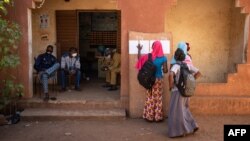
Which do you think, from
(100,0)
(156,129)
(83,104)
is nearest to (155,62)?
(156,129)

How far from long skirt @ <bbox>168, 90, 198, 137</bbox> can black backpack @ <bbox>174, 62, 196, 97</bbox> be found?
15 centimetres

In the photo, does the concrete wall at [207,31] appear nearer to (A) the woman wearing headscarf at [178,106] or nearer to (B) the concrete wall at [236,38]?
(B) the concrete wall at [236,38]

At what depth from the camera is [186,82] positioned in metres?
6.14

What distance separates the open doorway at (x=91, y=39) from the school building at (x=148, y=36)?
0.10ft

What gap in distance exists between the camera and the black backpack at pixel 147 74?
23.2 ft

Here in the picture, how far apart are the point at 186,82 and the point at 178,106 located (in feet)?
1.64

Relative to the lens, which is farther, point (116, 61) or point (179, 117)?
point (116, 61)

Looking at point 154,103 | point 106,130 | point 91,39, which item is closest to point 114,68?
point 154,103

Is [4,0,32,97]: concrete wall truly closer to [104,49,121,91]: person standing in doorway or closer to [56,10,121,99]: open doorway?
[56,10,121,99]: open doorway

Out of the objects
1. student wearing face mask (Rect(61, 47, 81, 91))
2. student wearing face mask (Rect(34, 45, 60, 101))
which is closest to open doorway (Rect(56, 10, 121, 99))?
student wearing face mask (Rect(61, 47, 81, 91))

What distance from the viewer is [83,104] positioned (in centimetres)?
808

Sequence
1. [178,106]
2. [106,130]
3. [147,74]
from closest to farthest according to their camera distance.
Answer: [178,106]
[106,130]
[147,74]

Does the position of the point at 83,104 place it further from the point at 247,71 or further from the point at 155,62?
the point at 247,71

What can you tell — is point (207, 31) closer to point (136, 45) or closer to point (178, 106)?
point (136, 45)
